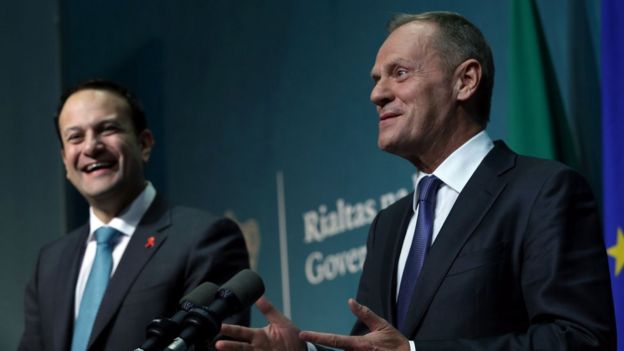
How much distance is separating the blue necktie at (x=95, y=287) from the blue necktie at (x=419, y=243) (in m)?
1.18

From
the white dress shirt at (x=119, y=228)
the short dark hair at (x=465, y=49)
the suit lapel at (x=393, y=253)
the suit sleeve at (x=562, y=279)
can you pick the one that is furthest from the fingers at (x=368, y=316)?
the white dress shirt at (x=119, y=228)

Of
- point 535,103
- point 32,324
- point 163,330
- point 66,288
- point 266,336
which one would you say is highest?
point 535,103

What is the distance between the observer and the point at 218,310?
202cm

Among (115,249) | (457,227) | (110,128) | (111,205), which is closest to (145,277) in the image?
(115,249)

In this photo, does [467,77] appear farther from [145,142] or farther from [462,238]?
Answer: [145,142]

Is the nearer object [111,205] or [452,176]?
[452,176]

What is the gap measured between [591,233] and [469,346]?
1.29 ft

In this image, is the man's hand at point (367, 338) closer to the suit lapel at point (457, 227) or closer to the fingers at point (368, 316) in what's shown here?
the fingers at point (368, 316)

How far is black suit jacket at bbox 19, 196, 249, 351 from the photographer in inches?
128

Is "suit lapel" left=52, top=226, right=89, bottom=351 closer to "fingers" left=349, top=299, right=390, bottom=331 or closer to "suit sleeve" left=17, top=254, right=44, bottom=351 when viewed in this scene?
"suit sleeve" left=17, top=254, right=44, bottom=351

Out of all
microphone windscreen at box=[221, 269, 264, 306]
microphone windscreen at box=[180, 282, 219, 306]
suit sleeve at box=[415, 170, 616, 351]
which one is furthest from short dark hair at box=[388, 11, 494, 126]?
microphone windscreen at box=[180, 282, 219, 306]

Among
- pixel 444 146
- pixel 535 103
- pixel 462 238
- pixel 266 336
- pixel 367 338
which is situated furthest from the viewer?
pixel 535 103

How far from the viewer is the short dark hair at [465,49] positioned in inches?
110

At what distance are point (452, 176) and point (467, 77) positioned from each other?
11.6 inches
